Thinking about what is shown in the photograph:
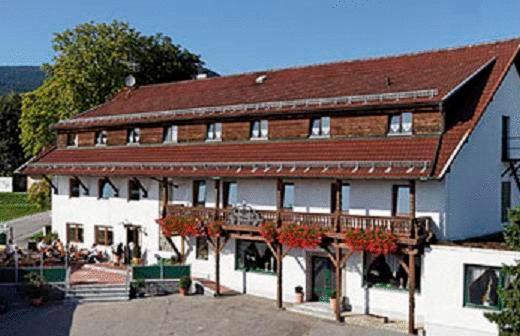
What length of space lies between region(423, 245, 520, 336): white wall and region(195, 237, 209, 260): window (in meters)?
10.0

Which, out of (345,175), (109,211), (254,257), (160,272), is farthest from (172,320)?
(109,211)

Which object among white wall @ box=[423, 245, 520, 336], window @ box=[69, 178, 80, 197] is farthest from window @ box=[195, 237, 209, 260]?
white wall @ box=[423, 245, 520, 336]

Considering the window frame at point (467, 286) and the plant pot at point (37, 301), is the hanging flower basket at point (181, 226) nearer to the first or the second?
the plant pot at point (37, 301)

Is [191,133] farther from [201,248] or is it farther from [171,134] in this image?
[201,248]

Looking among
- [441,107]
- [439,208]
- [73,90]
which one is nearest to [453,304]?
[439,208]

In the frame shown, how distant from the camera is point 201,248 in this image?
90.2 ft

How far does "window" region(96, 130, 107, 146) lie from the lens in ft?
109

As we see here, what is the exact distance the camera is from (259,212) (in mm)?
23828

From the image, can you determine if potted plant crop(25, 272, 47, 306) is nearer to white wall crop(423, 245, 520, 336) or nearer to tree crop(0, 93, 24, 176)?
white wall crop(423, 245, 520, 336)

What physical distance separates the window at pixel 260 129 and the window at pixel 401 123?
219 inches

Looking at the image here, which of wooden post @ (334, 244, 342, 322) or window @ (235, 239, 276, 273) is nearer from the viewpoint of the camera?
wooden post @ (334, 244, 342, 322)

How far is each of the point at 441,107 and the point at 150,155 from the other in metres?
13.5

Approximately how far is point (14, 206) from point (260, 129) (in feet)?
124

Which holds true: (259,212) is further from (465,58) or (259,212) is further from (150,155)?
(465,58)
